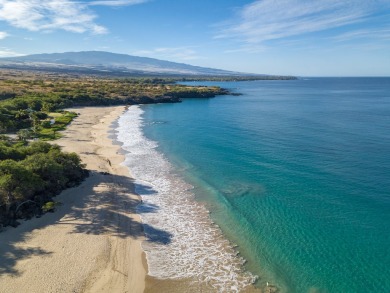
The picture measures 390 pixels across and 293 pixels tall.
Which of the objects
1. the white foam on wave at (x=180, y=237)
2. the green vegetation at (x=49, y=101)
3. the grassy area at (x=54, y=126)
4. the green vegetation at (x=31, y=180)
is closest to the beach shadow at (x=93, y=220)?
the white foam on wave at (x=180, y=237)

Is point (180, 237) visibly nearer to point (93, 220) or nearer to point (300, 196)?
point (93, 220)

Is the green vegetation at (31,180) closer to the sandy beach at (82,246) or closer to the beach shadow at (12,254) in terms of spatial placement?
the sandy beach at (82,246)

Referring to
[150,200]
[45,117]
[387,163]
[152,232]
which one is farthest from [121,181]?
[45,117]

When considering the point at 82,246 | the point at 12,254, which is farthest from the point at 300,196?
the point at 12,254

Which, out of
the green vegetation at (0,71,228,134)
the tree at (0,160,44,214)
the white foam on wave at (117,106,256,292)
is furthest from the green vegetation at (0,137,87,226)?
the green vegetation at (0,71,228,134)

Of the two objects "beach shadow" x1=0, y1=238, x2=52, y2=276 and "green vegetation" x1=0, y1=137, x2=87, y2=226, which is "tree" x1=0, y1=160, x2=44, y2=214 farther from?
"beach shadow" x1=0, y1=238, x2=52, y2=276

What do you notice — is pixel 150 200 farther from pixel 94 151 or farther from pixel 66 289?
pixel 94 151
